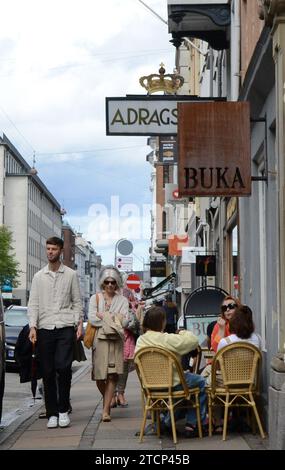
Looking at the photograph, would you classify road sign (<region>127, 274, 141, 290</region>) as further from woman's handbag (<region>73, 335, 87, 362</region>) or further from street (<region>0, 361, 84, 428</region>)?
woman's handbag (<region>73, 335, 87, 362</region>)

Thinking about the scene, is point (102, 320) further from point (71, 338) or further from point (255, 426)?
point (255, 426)

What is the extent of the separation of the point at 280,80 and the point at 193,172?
232 cm

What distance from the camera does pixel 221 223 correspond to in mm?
19531

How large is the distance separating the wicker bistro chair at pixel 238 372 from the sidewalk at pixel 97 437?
41 centimetres

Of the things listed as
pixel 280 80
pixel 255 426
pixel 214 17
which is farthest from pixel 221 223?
pixel 280 80

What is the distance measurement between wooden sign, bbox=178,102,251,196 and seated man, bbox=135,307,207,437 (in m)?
1.47

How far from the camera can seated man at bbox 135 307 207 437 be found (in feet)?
29.9

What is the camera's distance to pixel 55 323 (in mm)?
9891

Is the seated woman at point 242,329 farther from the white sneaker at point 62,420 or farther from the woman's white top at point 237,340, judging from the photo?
the white sneaker at point 62,420

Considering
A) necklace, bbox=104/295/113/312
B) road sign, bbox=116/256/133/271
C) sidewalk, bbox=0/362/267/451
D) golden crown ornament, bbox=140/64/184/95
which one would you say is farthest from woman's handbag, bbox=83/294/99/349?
road sign, bbox=116/256/133/271

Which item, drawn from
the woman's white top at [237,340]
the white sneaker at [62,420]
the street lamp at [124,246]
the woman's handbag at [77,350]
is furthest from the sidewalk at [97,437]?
the street lamp at [124,246]

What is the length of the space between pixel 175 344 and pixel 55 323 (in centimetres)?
147

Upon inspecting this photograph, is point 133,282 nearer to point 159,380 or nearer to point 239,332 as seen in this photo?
point 239,332

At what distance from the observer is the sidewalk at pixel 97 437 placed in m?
8.68
